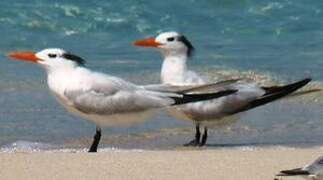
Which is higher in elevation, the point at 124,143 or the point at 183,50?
the point at 183,50

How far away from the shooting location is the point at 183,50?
8.92 m

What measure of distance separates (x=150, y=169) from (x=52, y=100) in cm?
394

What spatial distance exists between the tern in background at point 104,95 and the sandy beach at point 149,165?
769 millimetres

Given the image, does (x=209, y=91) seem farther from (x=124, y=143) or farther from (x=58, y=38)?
(x=58, y=38)

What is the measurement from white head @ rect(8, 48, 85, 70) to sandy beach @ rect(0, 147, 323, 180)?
1.09 meters

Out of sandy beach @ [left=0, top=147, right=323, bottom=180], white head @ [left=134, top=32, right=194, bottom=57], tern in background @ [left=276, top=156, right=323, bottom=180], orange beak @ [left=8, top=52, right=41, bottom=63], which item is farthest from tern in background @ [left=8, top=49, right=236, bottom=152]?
tern in background @ [left=276, top=156, right=323, bottom=180]

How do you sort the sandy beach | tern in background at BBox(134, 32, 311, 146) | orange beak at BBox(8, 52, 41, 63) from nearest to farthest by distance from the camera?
the sandy beach
orange beak at BBox(8, 52, 41, 63)
tern in background at BBox(134, 32, 311, 146)

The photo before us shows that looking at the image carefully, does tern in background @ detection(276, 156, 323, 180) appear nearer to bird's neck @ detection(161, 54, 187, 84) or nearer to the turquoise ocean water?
the turquoise ocean water

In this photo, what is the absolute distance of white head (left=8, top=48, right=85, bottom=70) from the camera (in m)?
7.45

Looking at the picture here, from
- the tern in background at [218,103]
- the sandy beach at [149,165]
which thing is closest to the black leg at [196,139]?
the tern in background at [218,103]

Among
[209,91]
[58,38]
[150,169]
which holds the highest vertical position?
[58,38]

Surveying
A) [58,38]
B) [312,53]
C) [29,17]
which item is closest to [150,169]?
[312,53]

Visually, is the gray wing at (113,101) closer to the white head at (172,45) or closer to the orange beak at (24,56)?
the orange beak at (24,56)

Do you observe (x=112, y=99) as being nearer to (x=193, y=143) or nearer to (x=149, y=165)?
(x=193, y=143)
